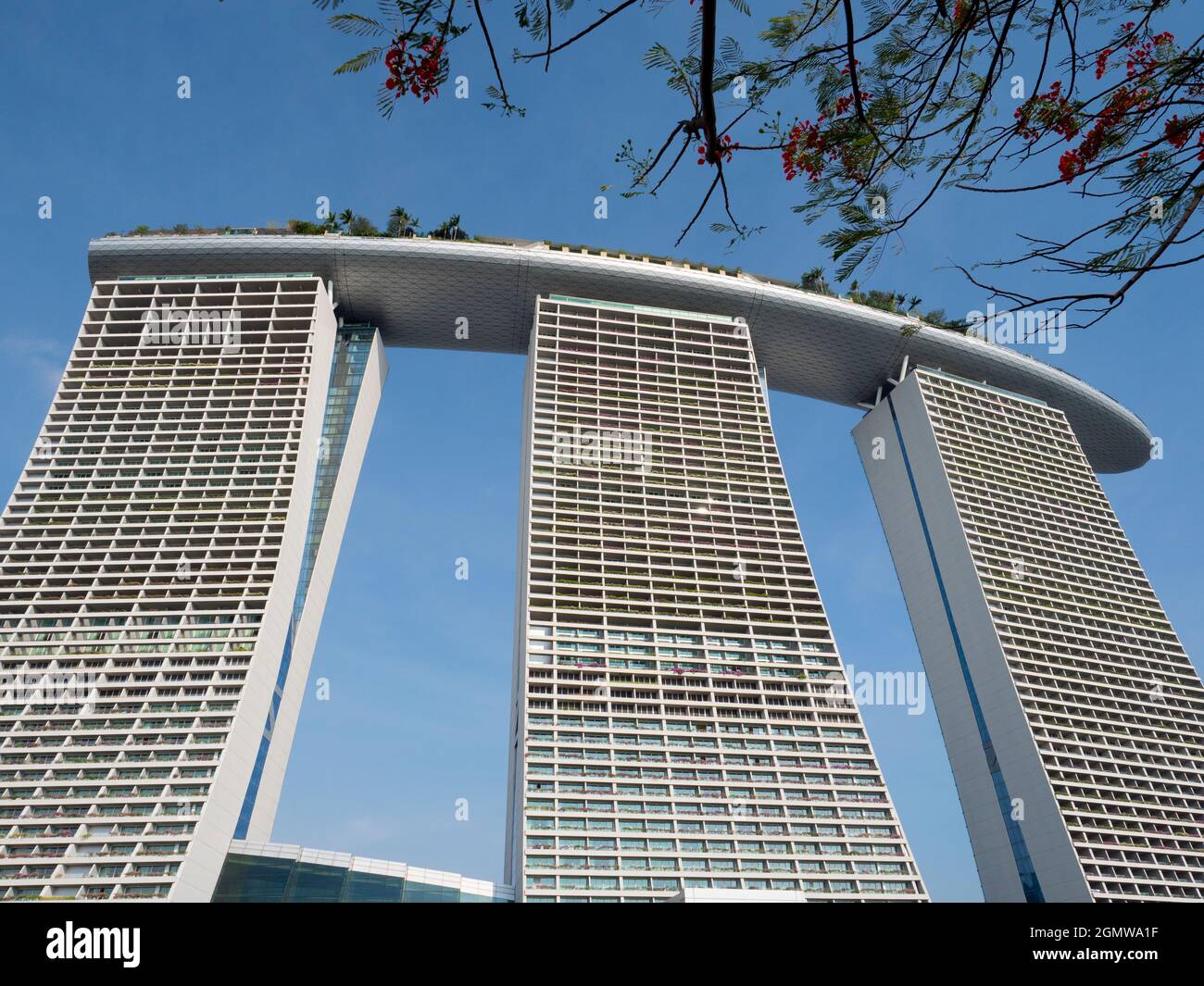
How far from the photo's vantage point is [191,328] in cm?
5100

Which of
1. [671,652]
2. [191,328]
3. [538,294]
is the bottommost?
[671,652]

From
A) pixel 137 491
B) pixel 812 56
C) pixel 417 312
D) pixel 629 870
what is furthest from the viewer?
pixel 417 312

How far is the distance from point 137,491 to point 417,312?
19863mm

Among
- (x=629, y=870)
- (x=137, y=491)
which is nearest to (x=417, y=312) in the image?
(x=137, y=491)

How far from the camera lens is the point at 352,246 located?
50781 mm

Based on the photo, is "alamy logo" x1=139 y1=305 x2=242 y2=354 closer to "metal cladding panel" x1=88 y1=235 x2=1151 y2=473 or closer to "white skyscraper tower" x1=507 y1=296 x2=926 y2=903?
"metal cladding panel" x1=88 y1=235 x2=1151 y2=473

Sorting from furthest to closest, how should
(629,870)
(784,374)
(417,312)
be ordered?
(784,374) < (417,312) < (629,870)

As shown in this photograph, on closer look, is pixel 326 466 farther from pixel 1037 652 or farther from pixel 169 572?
pixel 1037 652

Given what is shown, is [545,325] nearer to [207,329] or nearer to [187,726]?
[207,329]
